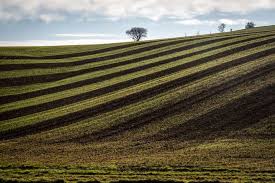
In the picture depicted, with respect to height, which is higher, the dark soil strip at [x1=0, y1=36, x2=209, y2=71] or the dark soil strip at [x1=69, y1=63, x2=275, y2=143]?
the dark soil strip at [x1=0, y1=36, x2=209, y2=71]

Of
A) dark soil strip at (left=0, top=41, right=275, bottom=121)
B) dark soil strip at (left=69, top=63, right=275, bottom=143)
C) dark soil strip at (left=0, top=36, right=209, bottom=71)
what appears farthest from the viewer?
dark soil strip at (left=0, top=36, right=209, bottom=71)

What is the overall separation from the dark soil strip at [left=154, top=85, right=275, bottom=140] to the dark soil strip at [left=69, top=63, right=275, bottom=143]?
2798 mm

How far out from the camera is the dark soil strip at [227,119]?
3054 cm

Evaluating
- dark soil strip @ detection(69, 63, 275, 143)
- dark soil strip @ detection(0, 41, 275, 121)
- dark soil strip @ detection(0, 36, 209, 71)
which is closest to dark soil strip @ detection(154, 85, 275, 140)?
dark soil strip @ detection(69, 63, 275, 143)

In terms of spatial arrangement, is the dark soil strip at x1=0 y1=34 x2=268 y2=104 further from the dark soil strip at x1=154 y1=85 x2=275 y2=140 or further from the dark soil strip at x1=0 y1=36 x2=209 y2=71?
the dark soil strip at x1=154 y1=85 x2=275 y2=140

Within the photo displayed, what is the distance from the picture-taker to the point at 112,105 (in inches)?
1567

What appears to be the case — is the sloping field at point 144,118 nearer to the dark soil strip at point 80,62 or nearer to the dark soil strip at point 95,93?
the dark soil strip at point 95,93

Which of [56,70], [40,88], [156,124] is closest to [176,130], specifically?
[156,124]

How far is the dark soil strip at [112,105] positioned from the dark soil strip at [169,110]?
4.53m

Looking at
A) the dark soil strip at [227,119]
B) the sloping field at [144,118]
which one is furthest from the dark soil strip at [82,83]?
the dark soil strip at [227,119]

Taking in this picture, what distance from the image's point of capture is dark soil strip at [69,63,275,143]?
32031 millimetres

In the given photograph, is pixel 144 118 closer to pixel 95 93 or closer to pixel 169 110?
pixel 169 110

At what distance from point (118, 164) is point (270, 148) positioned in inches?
434

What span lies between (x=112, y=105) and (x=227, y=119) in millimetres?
13141
